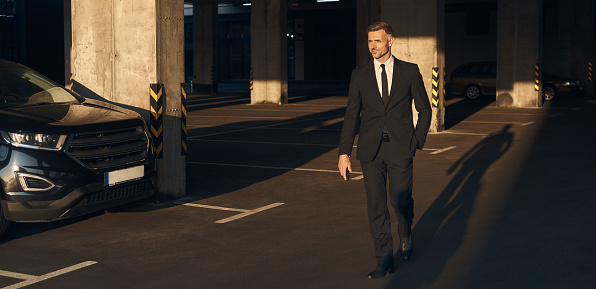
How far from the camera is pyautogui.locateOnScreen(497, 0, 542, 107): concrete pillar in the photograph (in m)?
27.2

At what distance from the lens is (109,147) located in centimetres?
791

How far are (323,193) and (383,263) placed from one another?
163 inches

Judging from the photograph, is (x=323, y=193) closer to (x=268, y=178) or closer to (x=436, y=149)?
(x=268, y=178)

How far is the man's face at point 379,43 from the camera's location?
5863 millimetres

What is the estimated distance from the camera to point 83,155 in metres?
7.55

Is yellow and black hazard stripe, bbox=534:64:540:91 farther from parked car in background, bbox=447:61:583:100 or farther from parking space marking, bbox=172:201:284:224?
parking space marking, bbox=172:201:284:224

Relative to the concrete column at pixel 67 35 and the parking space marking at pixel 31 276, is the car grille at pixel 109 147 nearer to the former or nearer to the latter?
the parking space marking at pixel 31 276

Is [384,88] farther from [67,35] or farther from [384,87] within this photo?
[67,35]

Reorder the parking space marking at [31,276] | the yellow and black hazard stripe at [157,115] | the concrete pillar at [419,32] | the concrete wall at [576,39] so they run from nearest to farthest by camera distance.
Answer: the parking space marking at [31,276] < the yellow and black hazard stripe at [157,115] < the concrete pillar at [419,32] < the concrete wall at [576,39]

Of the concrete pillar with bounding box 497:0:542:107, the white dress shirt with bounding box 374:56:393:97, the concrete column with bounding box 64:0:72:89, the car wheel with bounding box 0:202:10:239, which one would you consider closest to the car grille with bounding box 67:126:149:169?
the car wheel with bounding box 0:202:10:239

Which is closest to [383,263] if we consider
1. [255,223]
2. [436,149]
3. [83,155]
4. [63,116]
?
[255,223]

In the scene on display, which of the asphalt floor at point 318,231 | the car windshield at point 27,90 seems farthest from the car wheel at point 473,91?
the car windshield at point 27,90

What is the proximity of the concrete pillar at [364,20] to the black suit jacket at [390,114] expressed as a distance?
36.6m

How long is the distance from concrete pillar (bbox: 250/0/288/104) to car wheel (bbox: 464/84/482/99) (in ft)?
25.5
